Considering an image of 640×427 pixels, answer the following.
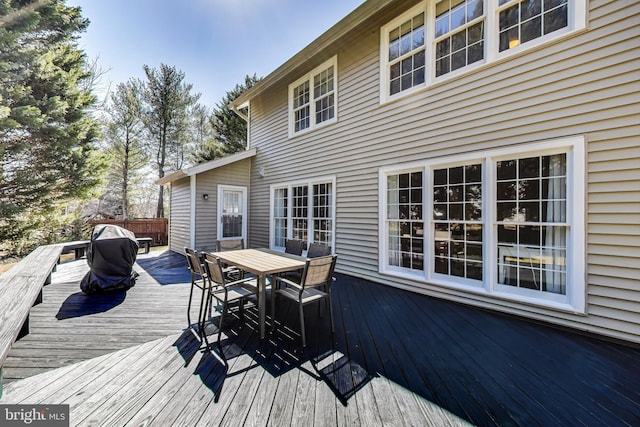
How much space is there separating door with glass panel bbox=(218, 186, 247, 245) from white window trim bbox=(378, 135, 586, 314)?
5.05 meters

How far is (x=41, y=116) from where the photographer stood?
26.7 feet

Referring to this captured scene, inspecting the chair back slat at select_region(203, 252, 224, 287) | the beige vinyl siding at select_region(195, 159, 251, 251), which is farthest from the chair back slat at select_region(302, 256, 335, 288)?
the beige vinyl siding at select_region(195, 159, 251, 251)

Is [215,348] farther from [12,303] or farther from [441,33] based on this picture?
[441,33]

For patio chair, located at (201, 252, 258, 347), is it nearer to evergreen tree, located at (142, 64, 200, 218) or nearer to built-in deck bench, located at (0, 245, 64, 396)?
built-in deck bench, located at (0, 245, 64, 396)

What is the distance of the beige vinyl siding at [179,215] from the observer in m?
8.00

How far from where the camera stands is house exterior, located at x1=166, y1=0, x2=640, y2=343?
2885 millimetres

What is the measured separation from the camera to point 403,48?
468cm

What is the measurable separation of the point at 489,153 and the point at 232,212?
6.99m

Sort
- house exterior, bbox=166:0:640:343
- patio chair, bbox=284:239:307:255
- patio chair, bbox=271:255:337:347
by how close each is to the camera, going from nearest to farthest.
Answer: patio chair, bbox=271:255:337:347 → house exterior, bbox=166:0:640:343 → patio chair, bbox=284:239:307:255

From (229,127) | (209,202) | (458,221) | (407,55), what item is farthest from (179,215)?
(229,127)

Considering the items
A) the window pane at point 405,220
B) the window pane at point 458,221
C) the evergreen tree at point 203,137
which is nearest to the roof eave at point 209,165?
the window pane at point 405,220

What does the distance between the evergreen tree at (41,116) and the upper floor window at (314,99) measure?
7432 mm

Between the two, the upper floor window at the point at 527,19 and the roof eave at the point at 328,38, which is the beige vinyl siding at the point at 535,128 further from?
the roof eave at the point at 328,38

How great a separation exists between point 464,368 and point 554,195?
2483 mm
